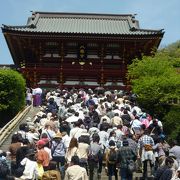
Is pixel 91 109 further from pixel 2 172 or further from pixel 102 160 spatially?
pixel 2 172

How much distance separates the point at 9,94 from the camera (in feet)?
84.4

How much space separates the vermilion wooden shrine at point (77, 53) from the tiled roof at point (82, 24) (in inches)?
13.7

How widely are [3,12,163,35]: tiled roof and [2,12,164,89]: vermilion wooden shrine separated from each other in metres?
0.35

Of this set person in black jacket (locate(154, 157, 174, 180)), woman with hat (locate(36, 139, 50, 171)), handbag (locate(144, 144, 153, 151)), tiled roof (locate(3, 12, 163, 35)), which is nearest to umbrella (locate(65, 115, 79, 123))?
handbag (locate(144, 144, 153, 151))

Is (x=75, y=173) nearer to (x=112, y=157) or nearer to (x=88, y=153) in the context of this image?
(x=88, y=153)

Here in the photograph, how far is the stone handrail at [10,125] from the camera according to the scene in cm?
1962

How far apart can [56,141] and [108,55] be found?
26171mm

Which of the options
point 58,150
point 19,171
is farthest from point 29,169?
point 58,150

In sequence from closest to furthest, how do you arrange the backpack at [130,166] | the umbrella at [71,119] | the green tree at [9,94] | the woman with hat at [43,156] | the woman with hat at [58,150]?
the woman with hat at [43,156] < the backpack at [130,166] < the woman with hat at [58,150] < the umbrella at [71,119] < the green tree at [9,94]

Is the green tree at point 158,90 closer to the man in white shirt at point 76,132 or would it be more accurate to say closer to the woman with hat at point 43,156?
the man in white shirt at point 76,132

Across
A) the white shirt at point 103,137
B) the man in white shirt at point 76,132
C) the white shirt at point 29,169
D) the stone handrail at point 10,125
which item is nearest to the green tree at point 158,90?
the stone handrail at point 10,125

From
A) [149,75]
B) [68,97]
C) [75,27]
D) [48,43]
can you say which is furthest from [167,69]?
[75,27]

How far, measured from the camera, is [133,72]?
3212cm

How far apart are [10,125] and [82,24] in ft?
83.8
